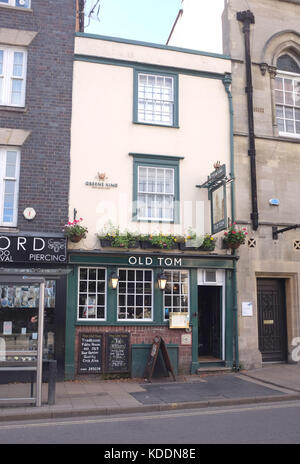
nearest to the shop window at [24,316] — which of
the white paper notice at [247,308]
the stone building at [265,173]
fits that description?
the stone building at [265,173]

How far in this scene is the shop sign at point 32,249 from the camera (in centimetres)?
1126

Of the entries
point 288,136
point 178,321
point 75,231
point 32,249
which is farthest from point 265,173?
point 32,249

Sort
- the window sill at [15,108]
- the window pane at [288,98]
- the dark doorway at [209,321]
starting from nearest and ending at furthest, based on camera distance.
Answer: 1. the window sill at [15,108]
2. the dark doorway at [209,321]
3. the window pane at [288,98]

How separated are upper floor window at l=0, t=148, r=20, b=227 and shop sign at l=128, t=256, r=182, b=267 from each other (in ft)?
11.0

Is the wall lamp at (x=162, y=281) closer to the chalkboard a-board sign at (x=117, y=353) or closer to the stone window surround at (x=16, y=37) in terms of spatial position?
the chalkboard a-board sign at (x=117, y=353)

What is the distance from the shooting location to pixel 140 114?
43.6 ft

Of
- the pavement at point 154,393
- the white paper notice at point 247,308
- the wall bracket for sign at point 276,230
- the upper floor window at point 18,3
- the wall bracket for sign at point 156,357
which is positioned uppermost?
the upper floor window at point 18,3

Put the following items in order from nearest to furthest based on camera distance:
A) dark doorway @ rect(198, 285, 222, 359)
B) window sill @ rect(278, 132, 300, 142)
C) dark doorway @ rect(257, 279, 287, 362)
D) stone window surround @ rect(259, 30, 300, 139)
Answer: dark doorway @ rect(198, 285, 222, 359)
dark doorway @ rect(257, 279, 287, 362)
window sill @ rect(278, 132, 300, 142)
stone window surround @ rect(259, 30, 300, 139)

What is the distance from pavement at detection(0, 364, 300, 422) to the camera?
826cm

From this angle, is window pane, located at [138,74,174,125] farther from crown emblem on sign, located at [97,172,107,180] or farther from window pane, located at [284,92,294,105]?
window pane, located at [284,92,294,105]

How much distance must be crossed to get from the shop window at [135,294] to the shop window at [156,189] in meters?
1.63

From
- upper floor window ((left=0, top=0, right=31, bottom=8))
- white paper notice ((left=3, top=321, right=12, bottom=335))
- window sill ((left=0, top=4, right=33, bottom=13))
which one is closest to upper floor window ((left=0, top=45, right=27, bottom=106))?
window sill ((left=0, top=4, right=33, bottom=13))

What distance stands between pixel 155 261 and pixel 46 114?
201 inches
